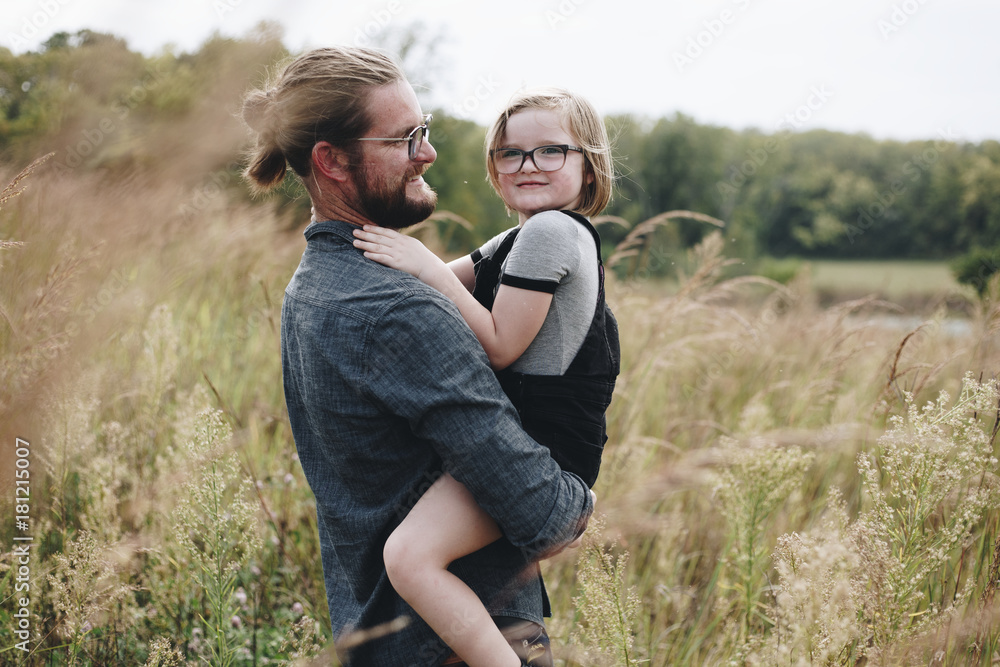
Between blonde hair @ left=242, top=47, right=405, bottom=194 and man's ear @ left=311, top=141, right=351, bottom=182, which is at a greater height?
blonde hair @ left=242, top=47, right=405, bottom=194

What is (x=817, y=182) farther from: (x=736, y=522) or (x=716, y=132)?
(x=736, y=522)

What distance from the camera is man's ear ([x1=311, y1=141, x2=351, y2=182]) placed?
151 cm

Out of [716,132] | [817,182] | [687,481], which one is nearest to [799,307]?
[687,481]

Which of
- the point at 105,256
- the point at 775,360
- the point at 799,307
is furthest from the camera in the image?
the point at 799,307

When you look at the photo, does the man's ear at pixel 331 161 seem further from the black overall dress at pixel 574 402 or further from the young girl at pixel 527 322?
the black overall dress at pixel 574 402

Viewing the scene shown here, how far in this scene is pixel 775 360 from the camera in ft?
11.9

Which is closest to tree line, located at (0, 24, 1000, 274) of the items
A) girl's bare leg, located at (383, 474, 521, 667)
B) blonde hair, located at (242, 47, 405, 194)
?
blonde hair, located at (242, 47, 405, 194)

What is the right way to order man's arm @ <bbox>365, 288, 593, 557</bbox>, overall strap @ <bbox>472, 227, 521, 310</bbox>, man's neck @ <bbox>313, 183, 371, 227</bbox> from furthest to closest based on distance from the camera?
overall strap @ <bbox>472, 227, 521, 310</bbox>
man's neck @ <bbox>313, 183, 371, 227</bbox>
man's arm @ <bbox>365, 288, 593, 557</bbox>

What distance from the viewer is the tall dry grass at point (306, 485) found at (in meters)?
1.51

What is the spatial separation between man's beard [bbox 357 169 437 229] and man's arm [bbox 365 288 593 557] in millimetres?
321

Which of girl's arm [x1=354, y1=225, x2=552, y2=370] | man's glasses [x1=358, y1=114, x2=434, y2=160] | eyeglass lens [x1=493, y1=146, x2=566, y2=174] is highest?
man's glasses [x1=358, y1=114, x2=434, y2=160]

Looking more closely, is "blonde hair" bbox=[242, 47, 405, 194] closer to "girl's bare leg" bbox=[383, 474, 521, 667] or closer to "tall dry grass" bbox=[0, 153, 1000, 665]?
"tall dry grass" bbox=[0, 153, 1000, 665]

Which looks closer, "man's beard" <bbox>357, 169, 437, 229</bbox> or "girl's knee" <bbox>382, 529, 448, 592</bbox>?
"girl's knee" <bbox>382, 529, 448, 592</bbox>

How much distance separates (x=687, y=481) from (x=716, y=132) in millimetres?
65798
